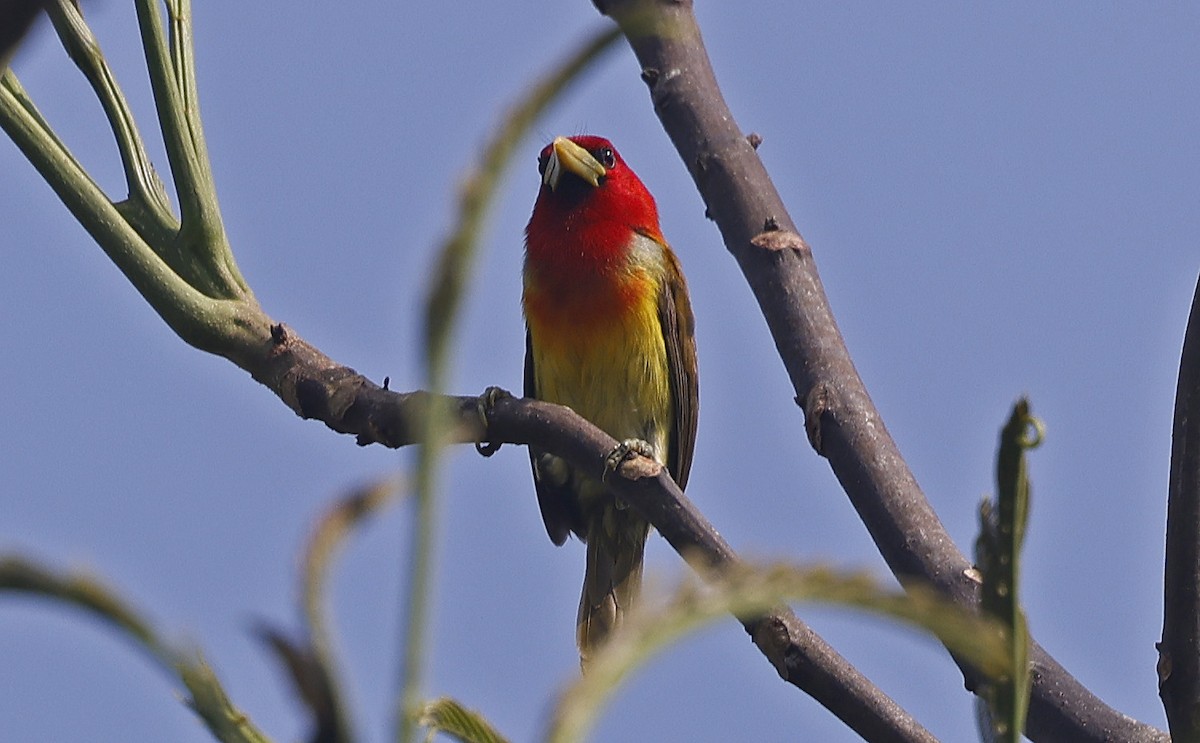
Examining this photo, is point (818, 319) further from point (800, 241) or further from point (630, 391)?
point (630, 391)

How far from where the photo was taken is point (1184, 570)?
2.42m

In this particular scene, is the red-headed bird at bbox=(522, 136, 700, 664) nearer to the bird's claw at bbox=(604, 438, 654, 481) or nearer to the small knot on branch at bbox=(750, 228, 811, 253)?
the small knot on branch at bbox=(750, 228, 811, 253)

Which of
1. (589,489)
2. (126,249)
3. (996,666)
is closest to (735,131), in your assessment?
(126,249)

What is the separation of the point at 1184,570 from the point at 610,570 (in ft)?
11.4

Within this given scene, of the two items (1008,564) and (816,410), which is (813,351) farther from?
(1008,564)

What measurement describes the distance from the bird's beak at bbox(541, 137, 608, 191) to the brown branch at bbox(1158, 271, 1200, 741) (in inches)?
150

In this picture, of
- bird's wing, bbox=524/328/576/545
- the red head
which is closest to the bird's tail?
bird's wing, bbox=524/328/576/545

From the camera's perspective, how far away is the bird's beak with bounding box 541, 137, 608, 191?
604cm

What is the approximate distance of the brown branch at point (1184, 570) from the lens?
240 centimetres

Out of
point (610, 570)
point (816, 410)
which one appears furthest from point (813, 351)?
point (610, 570)

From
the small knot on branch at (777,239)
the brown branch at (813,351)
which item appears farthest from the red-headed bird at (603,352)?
the small knot on branch at (777,239)

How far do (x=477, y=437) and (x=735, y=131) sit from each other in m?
1.46

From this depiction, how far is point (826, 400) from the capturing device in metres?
3.10

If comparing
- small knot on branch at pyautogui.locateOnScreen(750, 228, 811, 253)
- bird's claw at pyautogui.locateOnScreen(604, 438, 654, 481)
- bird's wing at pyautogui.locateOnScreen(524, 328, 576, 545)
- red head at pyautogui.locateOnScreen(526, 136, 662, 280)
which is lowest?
bird's claw at pyautogui.locateOnScreen(604, 438, 654, 481)
